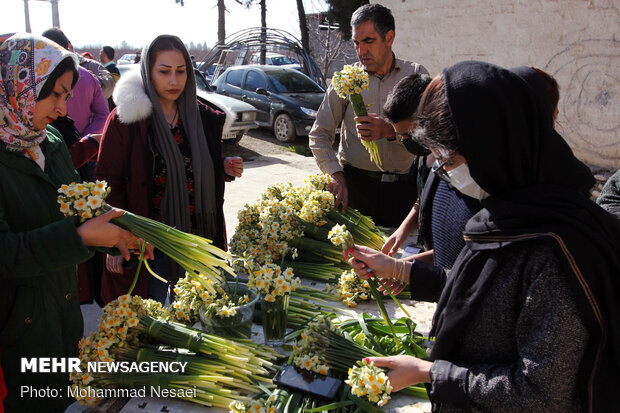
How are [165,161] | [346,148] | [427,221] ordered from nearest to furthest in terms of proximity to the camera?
[427,221] < [165,161] < [346,148]

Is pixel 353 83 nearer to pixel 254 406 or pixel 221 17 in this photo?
pixel 254 406

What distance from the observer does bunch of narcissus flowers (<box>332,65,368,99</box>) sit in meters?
2.60

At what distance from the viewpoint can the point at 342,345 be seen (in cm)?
158

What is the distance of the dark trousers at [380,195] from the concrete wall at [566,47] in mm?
3463

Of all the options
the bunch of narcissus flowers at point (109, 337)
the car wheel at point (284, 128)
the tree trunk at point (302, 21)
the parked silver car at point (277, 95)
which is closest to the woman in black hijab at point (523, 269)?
the bunch of narcissus flowers at point (109, 337)

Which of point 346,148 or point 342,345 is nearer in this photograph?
point 342,345

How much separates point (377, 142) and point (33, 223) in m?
2.02

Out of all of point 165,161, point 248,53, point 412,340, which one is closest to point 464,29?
point 165,161

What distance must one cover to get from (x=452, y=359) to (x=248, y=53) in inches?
639

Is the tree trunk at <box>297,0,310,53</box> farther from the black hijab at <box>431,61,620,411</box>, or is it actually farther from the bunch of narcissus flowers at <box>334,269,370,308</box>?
the black hijab at <box>431,61,620,411</box>

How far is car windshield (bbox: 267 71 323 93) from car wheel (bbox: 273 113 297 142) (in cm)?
71

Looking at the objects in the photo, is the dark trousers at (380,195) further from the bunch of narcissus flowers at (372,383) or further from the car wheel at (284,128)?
the car wheel at (284,128)

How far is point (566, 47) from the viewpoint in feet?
17.7

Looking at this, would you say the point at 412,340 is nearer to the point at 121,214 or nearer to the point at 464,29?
the point at 121,214
